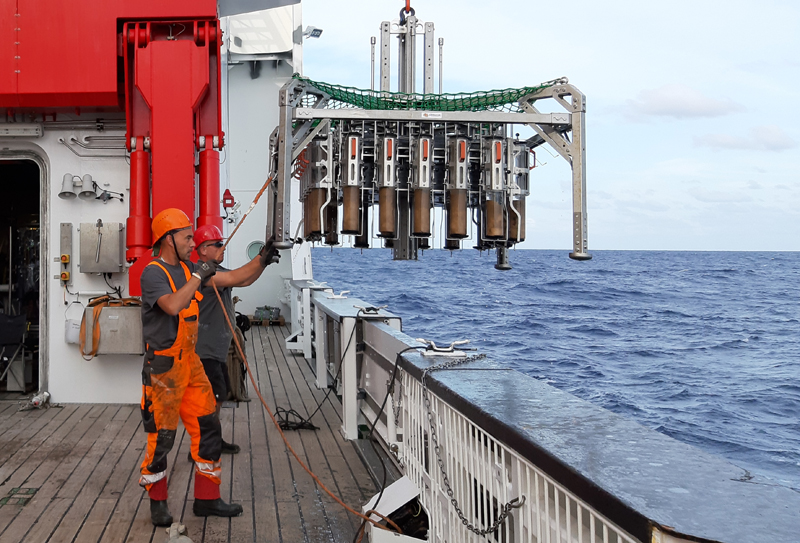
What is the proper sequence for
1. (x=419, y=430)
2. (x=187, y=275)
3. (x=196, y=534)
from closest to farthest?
(x=419, y=430), (x=196, y=534), (x=187, y=275)

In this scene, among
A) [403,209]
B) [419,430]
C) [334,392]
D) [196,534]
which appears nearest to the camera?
[419,430]

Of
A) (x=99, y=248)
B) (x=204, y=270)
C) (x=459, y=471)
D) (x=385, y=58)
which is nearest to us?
(x=459, y=471)

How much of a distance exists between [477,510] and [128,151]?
5.25 meters

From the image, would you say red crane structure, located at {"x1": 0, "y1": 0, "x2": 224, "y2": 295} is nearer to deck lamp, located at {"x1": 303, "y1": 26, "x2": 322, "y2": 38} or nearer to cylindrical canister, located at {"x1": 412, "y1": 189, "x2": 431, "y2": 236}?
cylindrical canister, located at {"x1": 412, "y1": 189, "x2": 431, "y2": 236}

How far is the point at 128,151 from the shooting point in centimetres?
664

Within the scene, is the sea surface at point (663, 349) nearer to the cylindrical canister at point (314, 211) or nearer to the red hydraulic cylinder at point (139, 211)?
the cylindrical canister at point (314, 211)

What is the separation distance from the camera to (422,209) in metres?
5.43

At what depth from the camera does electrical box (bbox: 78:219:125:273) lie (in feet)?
21.9

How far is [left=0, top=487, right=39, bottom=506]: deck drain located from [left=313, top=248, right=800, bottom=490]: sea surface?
12.5ft

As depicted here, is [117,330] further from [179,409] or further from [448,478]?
[448,478]

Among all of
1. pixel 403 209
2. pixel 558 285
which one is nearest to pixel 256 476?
pixel 403 209

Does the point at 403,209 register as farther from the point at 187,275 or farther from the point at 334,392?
the point at 334,392

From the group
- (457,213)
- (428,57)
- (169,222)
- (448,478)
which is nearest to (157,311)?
(169,222)

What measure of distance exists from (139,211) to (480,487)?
4.72 meters
